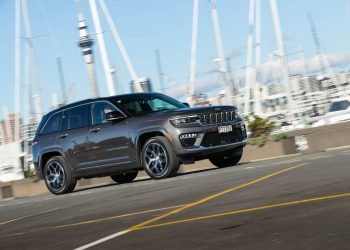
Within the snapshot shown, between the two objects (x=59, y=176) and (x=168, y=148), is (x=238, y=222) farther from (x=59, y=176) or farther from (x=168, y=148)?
(x=59, y=176)

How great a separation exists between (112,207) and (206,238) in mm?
3565

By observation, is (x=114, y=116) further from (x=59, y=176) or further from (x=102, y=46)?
(x=102, y=46)

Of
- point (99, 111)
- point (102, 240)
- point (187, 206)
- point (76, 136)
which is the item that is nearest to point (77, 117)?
point (76, 136)

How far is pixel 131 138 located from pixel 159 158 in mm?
695

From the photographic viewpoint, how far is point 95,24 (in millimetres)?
31938

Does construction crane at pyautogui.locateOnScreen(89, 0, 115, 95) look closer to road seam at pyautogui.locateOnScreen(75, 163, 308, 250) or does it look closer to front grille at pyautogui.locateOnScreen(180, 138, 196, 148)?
front grille at pyautogui.locateOnScreen(180, 138, 196, 148)

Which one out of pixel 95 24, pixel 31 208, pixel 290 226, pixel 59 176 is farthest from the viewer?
pixel 95 24

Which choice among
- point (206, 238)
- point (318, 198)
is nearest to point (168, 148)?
point (318, 198)

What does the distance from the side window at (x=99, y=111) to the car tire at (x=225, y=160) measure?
7.75 feet

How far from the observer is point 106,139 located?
1311 centimetres

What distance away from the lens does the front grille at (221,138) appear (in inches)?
489

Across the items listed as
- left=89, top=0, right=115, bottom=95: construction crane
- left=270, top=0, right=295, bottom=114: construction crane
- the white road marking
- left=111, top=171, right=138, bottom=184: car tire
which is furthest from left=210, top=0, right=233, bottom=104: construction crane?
the white road marking

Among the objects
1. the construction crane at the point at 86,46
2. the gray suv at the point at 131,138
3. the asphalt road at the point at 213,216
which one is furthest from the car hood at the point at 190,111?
the construction crane at the point at 86,46

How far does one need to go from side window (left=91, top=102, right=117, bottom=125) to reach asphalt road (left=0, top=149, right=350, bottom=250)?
286 cm
